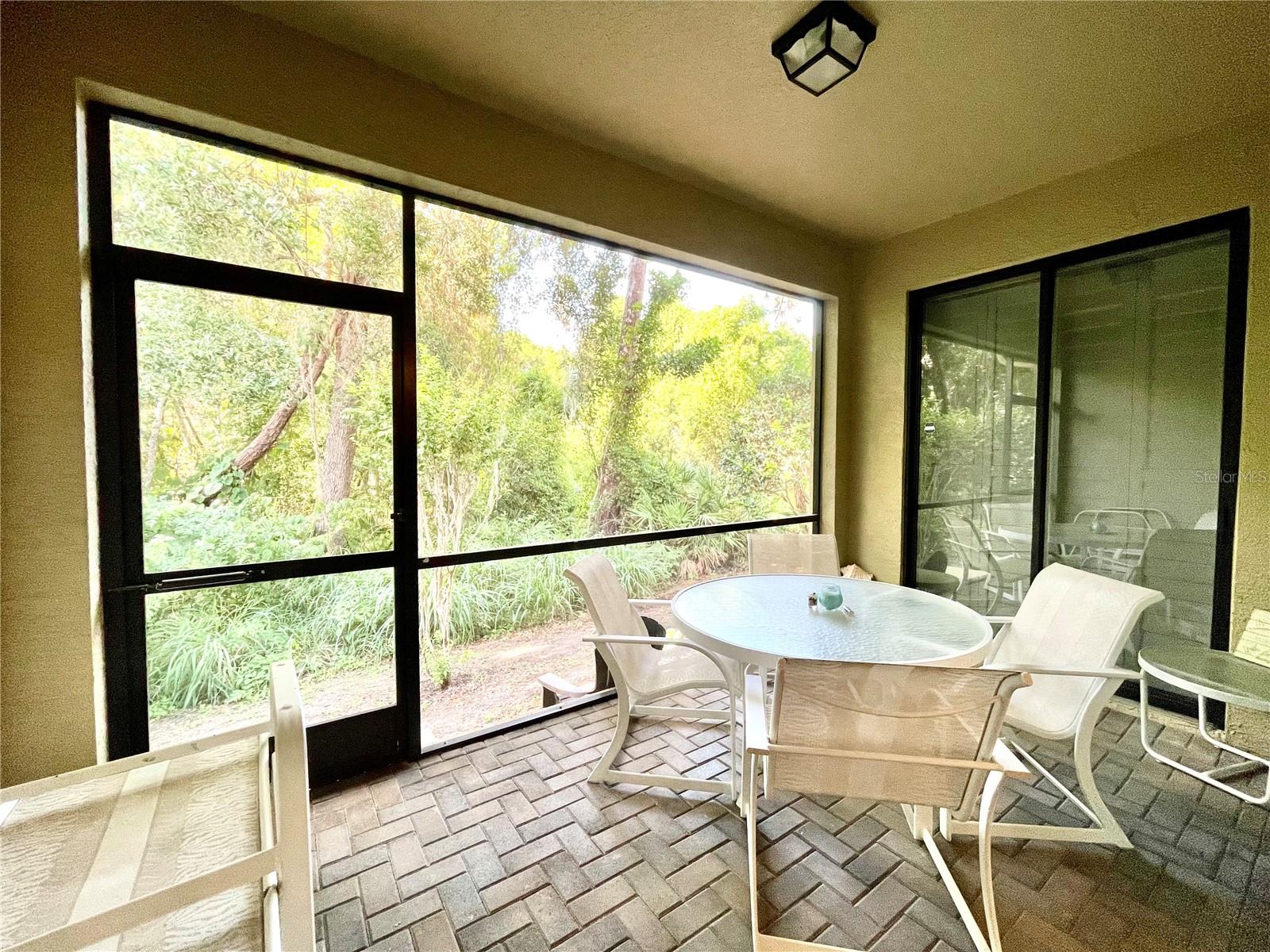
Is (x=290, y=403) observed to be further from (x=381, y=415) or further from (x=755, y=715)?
(x=755, y=715)

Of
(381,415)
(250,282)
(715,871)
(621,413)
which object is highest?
(250,282)

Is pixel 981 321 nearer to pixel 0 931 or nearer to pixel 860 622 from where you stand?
pixel 860 622

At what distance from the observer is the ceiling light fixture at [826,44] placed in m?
1.81

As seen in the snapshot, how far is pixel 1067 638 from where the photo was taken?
193 centimetres

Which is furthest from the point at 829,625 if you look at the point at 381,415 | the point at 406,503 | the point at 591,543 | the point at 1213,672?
the point at 381,415

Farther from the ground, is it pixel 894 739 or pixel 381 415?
pixel 381 415

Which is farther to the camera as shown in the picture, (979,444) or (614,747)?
(979,444)

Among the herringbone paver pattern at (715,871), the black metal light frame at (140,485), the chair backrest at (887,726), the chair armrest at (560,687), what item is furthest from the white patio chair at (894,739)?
the black metal light frame at (140,485)

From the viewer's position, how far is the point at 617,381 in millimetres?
3213

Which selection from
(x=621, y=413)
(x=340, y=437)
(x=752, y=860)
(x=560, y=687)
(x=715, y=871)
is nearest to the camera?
(x=752, y=860)

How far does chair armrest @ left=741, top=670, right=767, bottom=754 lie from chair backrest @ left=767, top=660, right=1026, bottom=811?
0.18 ft

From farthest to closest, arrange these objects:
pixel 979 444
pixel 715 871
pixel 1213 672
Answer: pixel 979 444, pixel 1213 672, pixel 715 871

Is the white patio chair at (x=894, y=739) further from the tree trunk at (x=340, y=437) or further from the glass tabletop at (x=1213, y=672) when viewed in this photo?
the tree trunk at (x=340, y=437)

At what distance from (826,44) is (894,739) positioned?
2.47 m
